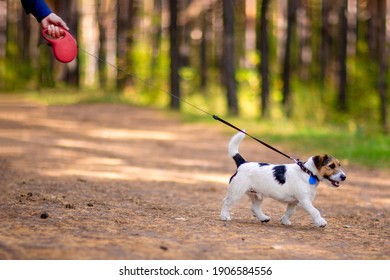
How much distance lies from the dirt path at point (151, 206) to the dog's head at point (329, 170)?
0.54m

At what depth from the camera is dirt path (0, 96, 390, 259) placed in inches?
252

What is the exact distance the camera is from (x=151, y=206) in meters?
9.31

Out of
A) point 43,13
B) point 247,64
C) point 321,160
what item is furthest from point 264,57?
point 247,64

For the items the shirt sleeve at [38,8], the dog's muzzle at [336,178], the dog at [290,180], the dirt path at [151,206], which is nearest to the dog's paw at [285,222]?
the dirt path at [151,206]

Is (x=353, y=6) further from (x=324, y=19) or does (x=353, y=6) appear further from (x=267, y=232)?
(x=267, y=232)

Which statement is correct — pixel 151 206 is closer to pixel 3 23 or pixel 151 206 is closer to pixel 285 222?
pixel 285 222

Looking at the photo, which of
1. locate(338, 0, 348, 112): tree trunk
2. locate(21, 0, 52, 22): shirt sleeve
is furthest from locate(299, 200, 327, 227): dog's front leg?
locate(338, 0, 348, 112): tree trunk

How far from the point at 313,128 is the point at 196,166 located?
7.55 meters

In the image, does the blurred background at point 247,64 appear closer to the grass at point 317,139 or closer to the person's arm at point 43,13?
the grass at point 317,139

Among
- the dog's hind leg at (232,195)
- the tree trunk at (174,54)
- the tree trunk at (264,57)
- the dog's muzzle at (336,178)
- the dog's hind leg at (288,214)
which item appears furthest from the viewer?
the tree trunk at (174,54)

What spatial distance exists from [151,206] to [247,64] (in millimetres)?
39021

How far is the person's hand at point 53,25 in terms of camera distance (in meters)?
8.15

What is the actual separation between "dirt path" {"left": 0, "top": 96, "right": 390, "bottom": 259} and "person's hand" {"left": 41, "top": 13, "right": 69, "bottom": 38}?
179 centimetres

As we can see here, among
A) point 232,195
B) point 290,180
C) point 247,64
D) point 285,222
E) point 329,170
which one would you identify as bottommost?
point 285,222
